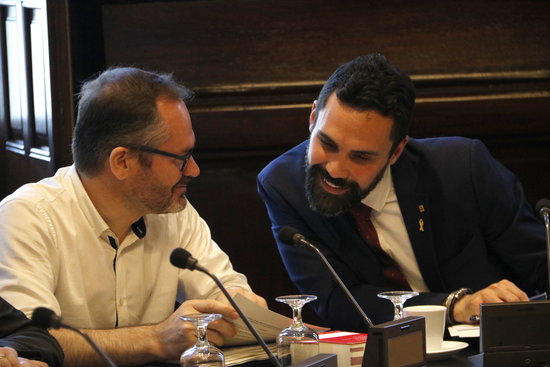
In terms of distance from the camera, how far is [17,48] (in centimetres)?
425

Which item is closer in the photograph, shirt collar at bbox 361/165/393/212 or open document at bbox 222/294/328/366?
open document at bbox 222/294/328/366

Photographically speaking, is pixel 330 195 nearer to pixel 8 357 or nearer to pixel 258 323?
pixel 258 323

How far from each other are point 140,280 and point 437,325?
3.05ft

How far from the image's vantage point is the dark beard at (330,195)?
10.3 feet

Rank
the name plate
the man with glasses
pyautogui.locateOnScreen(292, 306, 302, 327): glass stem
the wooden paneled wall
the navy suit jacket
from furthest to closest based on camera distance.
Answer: the wooden paneled wall, the navy suit jacket, the man with glasses, pyautogui.locateOnScreen(292, 306, 302, 327): glass stem, the name plate

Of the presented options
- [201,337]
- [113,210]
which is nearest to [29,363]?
[201,337]

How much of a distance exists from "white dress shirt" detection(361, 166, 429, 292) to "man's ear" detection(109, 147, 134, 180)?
866 mm

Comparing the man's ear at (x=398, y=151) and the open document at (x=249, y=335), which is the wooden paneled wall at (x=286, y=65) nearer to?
the man's ear at (x=398, y=151)

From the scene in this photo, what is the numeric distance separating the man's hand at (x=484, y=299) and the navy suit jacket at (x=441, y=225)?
0.41 m

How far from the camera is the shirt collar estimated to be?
10.7 ft

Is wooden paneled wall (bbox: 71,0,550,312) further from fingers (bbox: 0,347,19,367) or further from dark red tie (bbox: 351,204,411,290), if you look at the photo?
fingers (bbox: 0,347,19,367)

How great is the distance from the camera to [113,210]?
2.81 metres

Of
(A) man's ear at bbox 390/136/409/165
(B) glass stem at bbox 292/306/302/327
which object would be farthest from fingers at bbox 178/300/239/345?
(A) man's ear at bbox 390/136/409/165

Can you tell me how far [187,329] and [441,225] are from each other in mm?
1173
